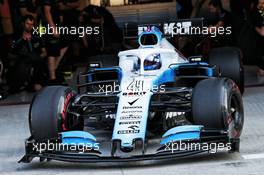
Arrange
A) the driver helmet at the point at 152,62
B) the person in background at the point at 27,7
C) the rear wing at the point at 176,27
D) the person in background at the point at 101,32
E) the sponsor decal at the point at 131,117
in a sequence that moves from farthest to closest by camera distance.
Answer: the person in background at the point at 101,32
the person in background at the point at 27,7
the rear wing at the point at 176,27
the driver helmet at the point at 152,62
the sponsor decal at the point at 131,117

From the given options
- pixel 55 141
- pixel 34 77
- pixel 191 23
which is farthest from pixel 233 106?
pixel 34 77

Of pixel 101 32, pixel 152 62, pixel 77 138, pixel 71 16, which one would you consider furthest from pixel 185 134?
pixel 71 16

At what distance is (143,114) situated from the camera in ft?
23.9

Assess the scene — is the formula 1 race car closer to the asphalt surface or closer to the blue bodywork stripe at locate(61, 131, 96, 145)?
the blue bodywork stripe at locate(61, 131, 96, 145)

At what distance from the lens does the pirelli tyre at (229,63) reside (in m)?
9.38

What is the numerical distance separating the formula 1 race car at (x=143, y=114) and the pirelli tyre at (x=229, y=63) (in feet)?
2.31

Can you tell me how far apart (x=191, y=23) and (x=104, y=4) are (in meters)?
5.37

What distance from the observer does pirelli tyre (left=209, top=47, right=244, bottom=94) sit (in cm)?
938

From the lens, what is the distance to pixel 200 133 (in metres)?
7.02

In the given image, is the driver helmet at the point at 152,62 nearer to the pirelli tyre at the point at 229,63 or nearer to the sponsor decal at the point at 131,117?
the sponsor decal at the point at 131,117

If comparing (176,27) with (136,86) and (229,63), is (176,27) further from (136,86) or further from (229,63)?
(136,86)

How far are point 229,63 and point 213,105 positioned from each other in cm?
238

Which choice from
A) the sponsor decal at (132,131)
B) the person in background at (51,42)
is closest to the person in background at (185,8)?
the person in background at (51,42)

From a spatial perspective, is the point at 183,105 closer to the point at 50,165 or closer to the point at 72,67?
the point at 50,165
